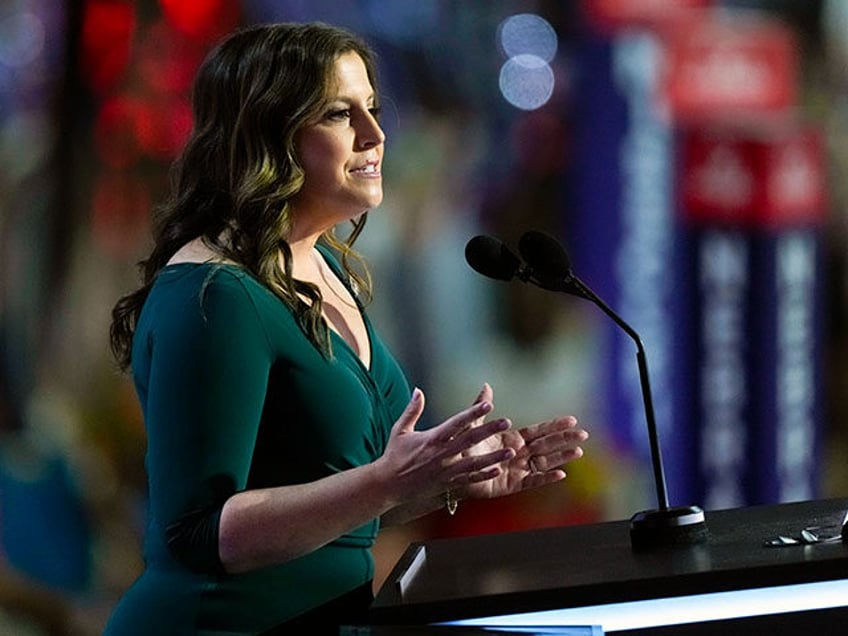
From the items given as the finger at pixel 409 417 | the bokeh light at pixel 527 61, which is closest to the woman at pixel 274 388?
the finger at pixel 409 417

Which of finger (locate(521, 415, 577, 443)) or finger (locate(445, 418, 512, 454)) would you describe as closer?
finger (locate(445, 418, 512, 454))

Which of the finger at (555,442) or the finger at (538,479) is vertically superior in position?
the finger at (555,442)

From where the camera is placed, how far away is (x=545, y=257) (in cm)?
178

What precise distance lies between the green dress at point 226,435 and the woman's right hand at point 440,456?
0.68 ft

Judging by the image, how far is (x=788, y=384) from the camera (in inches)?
173

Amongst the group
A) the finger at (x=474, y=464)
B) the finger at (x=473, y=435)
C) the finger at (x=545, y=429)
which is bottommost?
the finger at (x=545, y=429)

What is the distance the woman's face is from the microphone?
0.16 metres

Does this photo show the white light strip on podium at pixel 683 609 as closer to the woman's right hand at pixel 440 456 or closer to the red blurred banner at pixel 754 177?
the woman's right hand at pixel 440 456

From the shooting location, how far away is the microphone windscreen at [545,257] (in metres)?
1.77

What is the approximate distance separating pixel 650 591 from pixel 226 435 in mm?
491

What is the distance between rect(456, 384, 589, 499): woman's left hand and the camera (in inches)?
72.9

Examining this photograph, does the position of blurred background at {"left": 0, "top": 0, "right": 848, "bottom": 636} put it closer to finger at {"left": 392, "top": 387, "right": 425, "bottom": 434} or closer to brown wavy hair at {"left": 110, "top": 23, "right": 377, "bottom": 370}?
brown wavy hair at {"left": 110, "top": 23, "right": 377, "bottom": 370}

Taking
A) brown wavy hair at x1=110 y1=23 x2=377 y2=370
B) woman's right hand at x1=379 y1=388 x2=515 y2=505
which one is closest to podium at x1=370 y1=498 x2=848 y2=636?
woman's right hand at x1=379 y1=388 x2=515 y2=505

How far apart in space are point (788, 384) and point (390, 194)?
4.45ft
